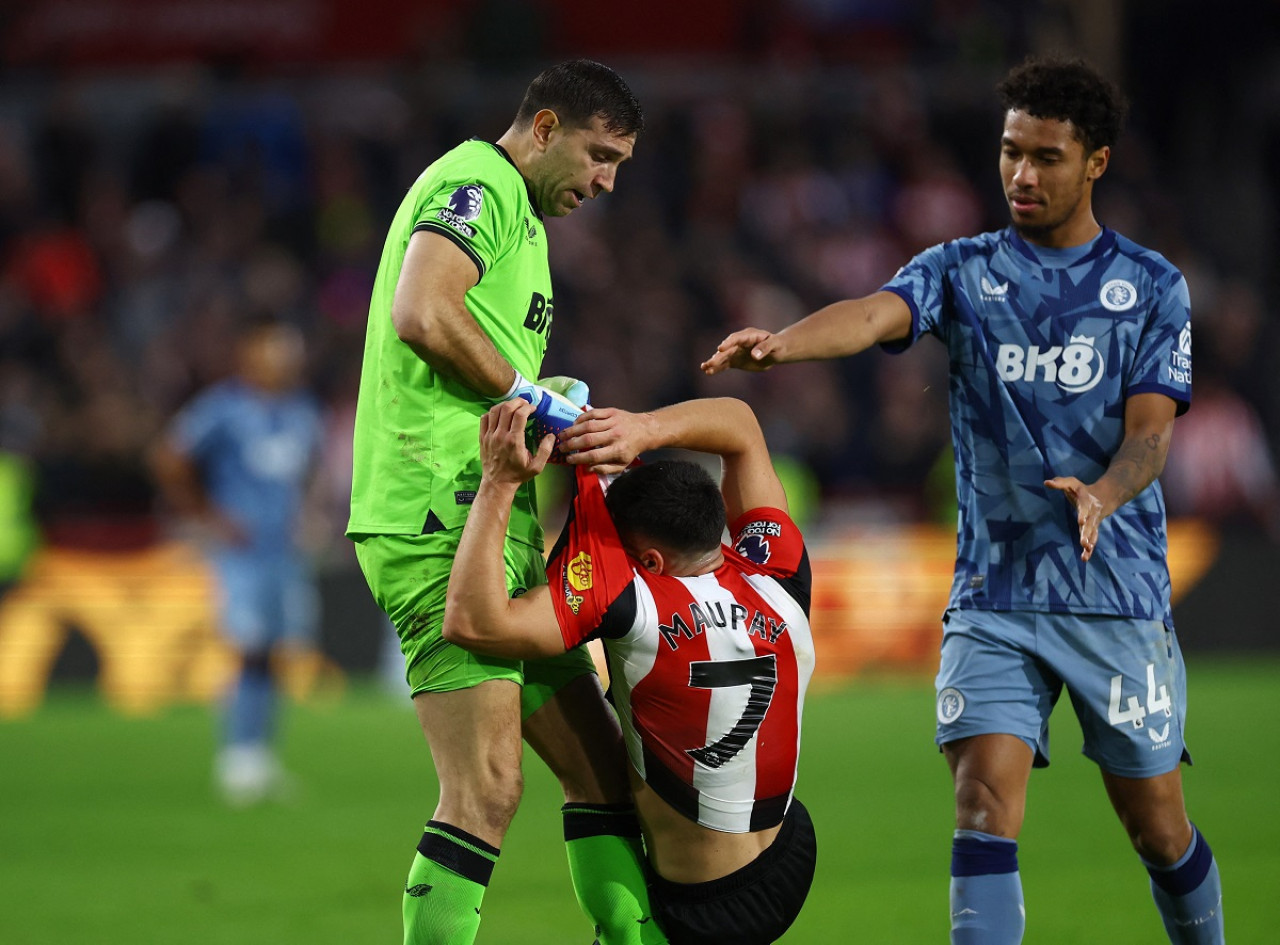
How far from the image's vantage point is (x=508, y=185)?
4086mm

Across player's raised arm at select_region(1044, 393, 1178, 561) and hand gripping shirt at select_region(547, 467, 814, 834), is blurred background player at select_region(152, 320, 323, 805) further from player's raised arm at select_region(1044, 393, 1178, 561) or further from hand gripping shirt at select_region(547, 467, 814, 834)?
player's raised arm at select_region(1044, 393, 1178, 561)

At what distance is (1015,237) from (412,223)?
168cm

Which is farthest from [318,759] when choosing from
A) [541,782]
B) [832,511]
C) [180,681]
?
[832,511]

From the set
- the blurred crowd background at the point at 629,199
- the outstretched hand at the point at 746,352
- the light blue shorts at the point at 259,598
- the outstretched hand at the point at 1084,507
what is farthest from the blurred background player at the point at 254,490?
the outstretched hand at the point at 1084,507

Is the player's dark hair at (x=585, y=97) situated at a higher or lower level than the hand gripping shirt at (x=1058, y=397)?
higher

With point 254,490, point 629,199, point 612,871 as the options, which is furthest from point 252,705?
point 629,199

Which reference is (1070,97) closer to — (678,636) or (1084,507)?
(1084,507)

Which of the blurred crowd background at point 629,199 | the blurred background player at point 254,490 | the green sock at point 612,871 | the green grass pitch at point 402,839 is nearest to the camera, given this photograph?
the green sock at point 612,871

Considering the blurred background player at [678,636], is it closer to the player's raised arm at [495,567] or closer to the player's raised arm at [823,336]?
the player's raised arm at [495,567]

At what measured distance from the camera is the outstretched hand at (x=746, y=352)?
13.4ft

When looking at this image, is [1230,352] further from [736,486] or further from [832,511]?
[736,486]

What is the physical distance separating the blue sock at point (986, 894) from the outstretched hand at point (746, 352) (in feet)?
4.25

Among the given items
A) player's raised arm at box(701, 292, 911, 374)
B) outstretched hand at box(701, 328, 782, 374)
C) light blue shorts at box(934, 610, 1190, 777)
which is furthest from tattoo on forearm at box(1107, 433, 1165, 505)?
outstretched hand at box(701, 328, 782, 374)

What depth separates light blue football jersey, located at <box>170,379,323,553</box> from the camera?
31.9 ft
